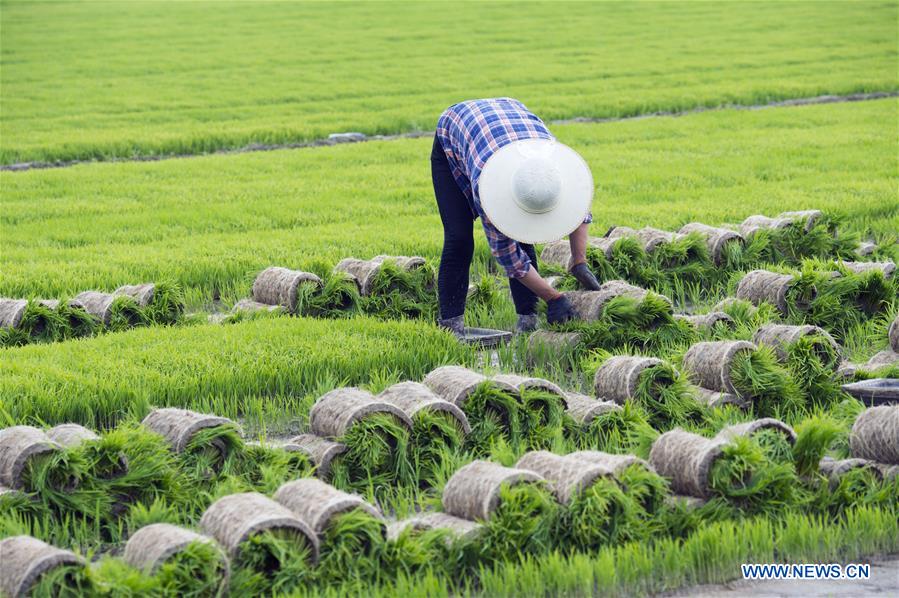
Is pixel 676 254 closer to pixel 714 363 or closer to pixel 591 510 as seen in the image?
pixel 714 363

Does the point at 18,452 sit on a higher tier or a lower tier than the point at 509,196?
lower

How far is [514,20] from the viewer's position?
3491 cm

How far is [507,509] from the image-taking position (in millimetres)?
4230

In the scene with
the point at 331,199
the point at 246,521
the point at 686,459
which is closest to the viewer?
the point at 246,521

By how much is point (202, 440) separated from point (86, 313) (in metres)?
3.03

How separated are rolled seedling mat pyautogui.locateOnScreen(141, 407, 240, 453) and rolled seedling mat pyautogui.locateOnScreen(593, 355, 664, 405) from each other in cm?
190

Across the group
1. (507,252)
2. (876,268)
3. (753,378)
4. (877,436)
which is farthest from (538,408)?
(876,268)

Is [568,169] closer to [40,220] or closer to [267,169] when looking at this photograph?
[40,220]

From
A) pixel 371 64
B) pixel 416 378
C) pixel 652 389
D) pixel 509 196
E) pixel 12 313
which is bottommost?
pixel 416 378

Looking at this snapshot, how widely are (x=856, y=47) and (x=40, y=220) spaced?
894 inches

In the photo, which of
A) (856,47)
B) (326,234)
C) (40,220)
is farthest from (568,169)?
(856,47)

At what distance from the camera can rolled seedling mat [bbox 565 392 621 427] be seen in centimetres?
540

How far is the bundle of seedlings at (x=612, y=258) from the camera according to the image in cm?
841

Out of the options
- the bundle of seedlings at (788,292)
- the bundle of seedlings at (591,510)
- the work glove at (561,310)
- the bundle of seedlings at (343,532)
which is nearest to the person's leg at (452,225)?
the work glove at (561,310)
